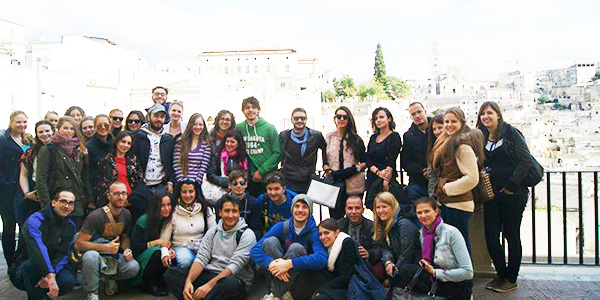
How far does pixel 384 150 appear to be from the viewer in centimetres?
505

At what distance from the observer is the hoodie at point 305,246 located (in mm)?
4250

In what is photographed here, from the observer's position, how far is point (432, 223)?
165 inches

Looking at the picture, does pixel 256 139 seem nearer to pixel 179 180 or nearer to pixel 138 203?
pixel 179 180

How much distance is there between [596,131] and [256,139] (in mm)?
92691

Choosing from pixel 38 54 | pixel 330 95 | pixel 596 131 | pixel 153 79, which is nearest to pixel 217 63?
pixel 330 95

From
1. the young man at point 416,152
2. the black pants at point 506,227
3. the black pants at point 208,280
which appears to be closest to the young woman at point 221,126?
the black pants at point 208,280

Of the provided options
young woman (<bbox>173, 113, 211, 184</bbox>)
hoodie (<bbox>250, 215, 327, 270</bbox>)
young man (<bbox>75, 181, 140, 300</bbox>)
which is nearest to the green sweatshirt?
young woman (<bbox>173, 113, 211, 184</bbox>)

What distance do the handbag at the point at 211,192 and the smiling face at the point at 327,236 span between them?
3.92 feet

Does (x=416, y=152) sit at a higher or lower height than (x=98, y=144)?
lower

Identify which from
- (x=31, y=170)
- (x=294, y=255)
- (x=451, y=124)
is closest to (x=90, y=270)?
(x=31, y=170)

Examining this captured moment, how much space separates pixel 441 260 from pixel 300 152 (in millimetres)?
1845

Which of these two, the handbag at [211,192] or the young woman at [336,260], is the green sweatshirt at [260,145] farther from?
the young woman at [336,260]

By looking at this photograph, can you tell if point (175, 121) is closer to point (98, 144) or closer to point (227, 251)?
point (98, 144)

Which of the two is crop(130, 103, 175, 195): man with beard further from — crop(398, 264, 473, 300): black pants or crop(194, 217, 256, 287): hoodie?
crop(398, 264, 473, 300): black pants
